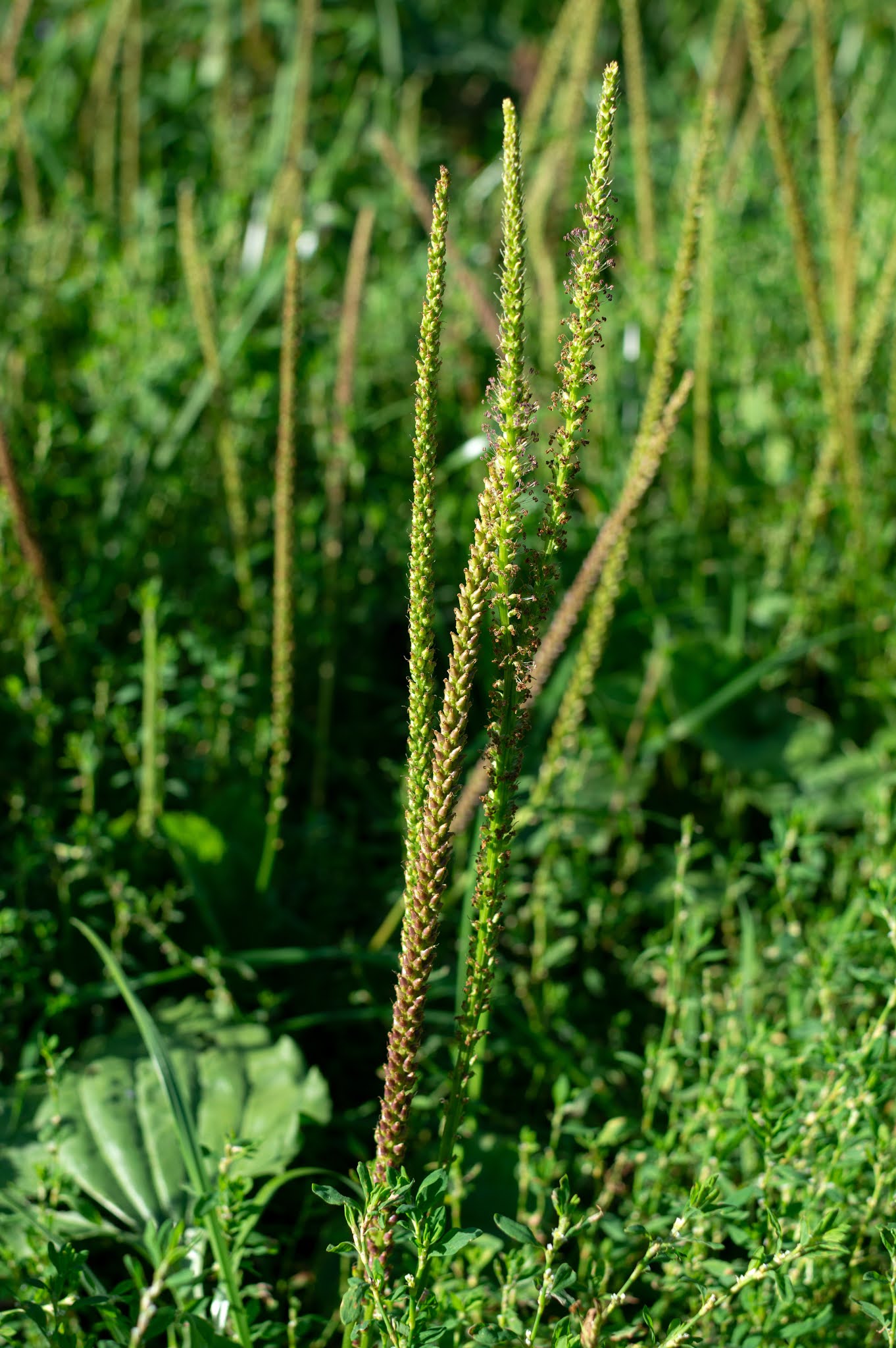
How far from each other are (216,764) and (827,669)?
5.07ft

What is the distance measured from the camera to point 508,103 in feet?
3.11

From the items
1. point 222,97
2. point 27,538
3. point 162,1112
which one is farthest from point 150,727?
point 222,97

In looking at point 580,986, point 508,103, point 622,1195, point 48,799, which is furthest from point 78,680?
point 508,103

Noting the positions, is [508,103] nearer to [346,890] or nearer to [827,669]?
[346,890]

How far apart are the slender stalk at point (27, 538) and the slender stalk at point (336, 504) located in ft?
1.86

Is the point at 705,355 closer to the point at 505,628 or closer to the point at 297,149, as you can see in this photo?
the point at 297,149

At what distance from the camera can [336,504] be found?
8.89 feet

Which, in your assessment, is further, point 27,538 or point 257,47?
point 257,47

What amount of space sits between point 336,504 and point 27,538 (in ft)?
2.48

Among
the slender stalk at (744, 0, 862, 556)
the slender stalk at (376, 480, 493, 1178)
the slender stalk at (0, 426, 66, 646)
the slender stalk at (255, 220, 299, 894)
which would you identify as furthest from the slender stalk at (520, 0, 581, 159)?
the slender stalk at (376, 480, 493, 1178)

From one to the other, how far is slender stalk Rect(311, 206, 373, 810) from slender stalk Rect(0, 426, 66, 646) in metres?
0.57

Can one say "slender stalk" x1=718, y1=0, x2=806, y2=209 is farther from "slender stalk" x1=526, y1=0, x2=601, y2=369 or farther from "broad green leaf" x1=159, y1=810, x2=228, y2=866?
"broad green leaf" x1=159, y1=810, x2=228, y2=866

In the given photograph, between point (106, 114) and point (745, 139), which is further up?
point (106, 114)

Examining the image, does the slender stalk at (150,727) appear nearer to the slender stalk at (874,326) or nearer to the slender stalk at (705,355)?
the slender stalk at (705,355)
